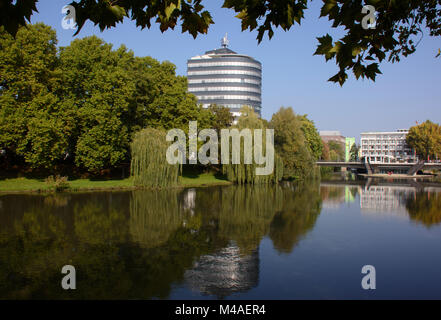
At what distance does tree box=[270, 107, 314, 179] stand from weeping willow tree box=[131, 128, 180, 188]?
19801mm

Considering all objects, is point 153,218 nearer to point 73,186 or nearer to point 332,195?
point 73,186

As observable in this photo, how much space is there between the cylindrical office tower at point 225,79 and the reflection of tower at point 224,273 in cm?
11201

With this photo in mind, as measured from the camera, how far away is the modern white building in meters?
160

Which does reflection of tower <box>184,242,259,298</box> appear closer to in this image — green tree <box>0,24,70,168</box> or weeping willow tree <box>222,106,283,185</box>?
green tree <box>0,24,70,168</box>

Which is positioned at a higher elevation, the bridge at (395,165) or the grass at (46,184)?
the bridge at (395,165)

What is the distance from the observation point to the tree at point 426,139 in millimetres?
106125

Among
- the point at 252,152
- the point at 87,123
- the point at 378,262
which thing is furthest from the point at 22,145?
the point at 378,262

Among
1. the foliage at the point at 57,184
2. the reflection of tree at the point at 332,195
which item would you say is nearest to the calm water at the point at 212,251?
the foliage at the point at 57,184

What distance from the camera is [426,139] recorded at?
4205 inches

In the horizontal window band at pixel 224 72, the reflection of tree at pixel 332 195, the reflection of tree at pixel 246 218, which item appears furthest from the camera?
the horizontal window band at pixel 224 72

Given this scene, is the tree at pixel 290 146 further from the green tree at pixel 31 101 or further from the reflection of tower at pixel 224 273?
the reflection of tower at pixel 224 273

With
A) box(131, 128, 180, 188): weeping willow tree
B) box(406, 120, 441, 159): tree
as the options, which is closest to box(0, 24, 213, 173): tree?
box(131, 128, 180, 188): weeping willow tree

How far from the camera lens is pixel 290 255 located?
1395 centimetres
